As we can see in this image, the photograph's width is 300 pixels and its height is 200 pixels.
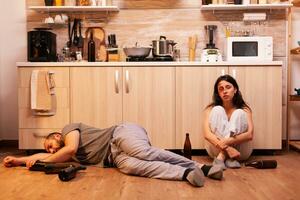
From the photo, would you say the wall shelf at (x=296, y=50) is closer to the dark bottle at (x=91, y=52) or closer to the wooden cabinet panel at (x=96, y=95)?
the wooden cabinet panel at (x=96, y=95)

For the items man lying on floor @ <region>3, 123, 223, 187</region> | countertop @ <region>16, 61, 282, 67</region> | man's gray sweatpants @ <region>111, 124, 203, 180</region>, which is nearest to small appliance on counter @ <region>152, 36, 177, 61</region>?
countertop @ <region>16, 61, 282, 67</region>

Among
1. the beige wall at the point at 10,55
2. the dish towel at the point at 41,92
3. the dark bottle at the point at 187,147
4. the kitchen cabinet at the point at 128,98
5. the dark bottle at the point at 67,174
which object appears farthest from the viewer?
the beige wall at the point at 10,55

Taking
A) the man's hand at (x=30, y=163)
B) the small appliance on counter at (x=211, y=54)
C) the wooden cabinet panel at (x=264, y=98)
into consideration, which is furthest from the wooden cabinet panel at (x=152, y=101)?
the man's hand at (x=30, y=163)

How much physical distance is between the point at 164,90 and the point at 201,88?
345 millimetres

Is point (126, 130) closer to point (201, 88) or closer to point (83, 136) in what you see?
point (83, 136)

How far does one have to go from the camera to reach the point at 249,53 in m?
4.14

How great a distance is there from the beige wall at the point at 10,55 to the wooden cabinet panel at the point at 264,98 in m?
2.24

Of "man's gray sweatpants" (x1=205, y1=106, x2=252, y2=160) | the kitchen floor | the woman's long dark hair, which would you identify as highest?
the woman's long dark hair

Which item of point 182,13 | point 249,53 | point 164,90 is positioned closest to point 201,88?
point 164,90

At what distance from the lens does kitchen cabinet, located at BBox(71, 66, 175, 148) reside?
13.2 feet

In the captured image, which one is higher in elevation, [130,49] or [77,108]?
[130,49]

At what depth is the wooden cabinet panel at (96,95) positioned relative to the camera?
4.02m

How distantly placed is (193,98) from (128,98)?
1.99ft

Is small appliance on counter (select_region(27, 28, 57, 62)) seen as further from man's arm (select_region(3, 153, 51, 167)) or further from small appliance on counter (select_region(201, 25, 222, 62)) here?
small appliance on counter (select_region(201, 25, 222, 62))
